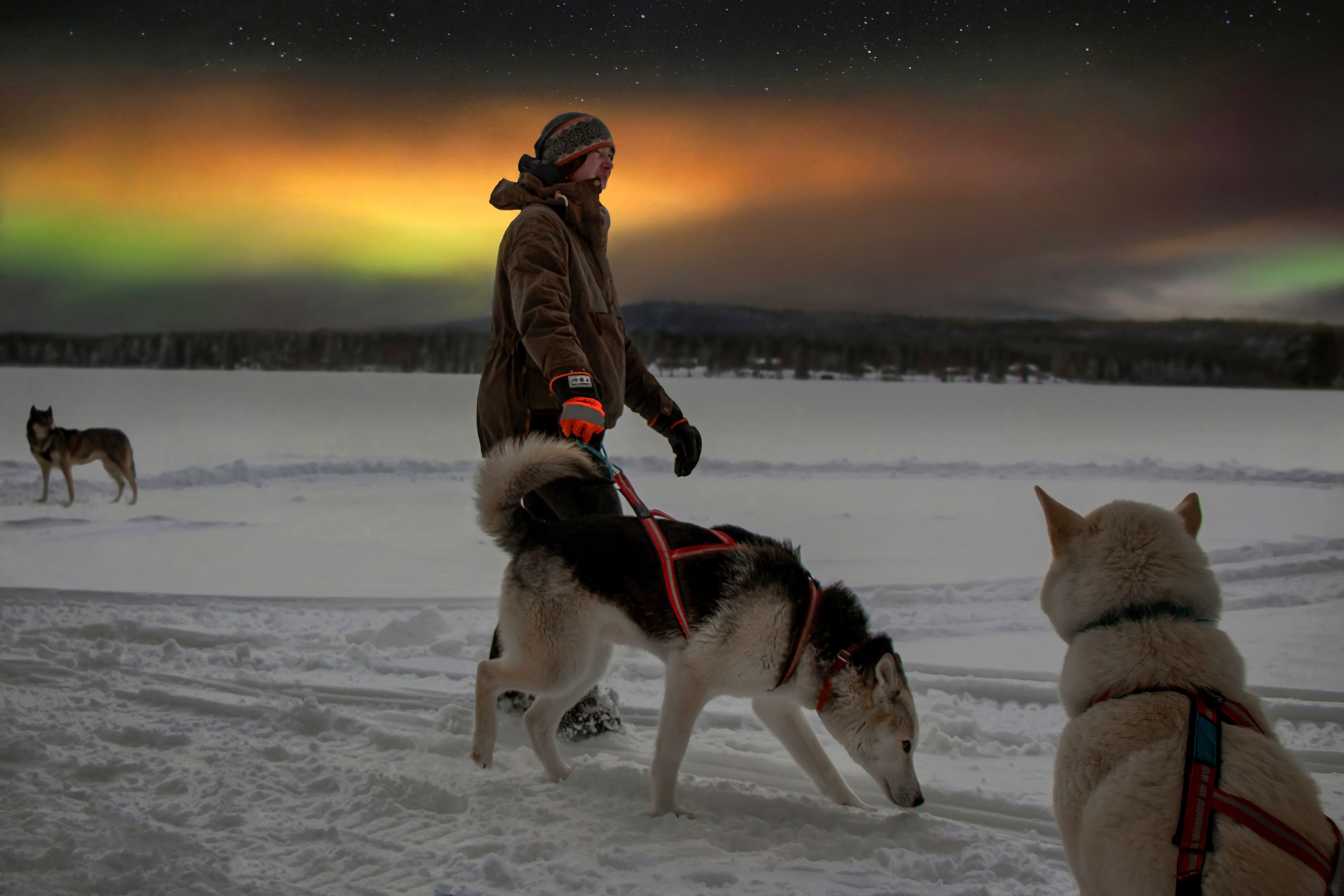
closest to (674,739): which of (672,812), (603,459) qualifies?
(672,812)

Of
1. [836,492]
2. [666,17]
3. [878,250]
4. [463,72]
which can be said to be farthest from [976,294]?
[463,72]

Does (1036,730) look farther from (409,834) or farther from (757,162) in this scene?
(757,162)

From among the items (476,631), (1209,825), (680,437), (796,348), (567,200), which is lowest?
(476,631)

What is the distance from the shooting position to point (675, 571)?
214 cm

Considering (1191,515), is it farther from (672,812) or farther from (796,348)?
(796,348)

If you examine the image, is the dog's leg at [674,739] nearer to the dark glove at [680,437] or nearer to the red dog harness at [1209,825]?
the dark glove at [680,437]

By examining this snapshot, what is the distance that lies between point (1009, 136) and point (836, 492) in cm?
336

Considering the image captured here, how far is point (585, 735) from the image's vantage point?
8.81 feet

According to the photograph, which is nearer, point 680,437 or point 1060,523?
point 1060,523

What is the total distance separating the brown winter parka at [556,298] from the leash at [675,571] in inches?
11.7

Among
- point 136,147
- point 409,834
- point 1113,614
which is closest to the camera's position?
point 1113,614

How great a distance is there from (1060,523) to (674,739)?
111cm

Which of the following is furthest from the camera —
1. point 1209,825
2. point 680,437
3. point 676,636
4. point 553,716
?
point 680,437

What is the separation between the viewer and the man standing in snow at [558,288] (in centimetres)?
234
